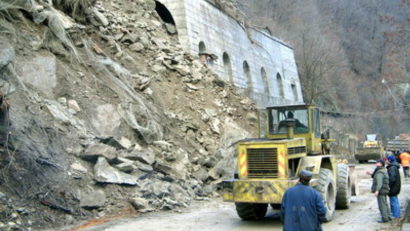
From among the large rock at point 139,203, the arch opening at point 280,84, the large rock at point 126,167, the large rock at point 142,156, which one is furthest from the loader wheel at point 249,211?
the arch opening at point 280,84

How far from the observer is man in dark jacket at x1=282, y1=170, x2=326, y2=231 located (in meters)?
5.57

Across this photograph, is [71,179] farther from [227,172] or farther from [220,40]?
[220,40]

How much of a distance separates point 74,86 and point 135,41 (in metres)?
5.80

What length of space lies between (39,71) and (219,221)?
643cm

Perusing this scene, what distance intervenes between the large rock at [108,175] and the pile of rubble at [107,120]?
3 centimetres

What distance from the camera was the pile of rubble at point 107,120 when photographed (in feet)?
32.6

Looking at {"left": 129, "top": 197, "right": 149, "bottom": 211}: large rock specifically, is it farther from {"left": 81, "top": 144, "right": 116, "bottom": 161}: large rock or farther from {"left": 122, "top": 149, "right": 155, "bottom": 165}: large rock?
{"left": 122, "top": 149, "right": 155, "bottom": 165}: large rock

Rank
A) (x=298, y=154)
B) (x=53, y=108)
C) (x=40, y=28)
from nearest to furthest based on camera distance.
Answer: (x=298, y=154) < (x=53, y=108) < (x=40, y=28)

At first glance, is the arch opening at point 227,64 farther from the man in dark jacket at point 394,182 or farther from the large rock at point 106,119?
the man in dark jacket at point 394,182

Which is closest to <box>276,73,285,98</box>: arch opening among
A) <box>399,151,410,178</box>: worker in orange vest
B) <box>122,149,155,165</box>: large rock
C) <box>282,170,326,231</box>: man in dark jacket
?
<box>399,151,410,178</box>: worker in orange vest

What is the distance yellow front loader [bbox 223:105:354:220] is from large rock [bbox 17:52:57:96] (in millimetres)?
5760

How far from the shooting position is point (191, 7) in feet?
75.4

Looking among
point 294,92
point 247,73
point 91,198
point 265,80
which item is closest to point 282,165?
point 91,198

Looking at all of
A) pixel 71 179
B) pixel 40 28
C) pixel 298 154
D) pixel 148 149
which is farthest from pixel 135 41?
pixel 298 154
